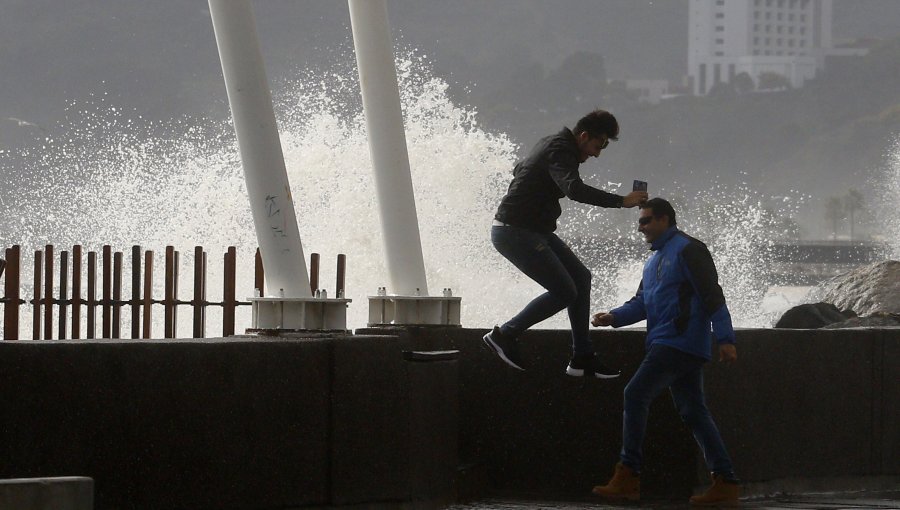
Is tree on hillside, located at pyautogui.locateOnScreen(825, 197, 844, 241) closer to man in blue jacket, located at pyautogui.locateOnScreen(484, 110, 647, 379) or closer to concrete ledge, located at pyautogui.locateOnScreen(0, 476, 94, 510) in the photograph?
man in blue jacket, located at pyautogui.locateOnScreen(484, 110, 647, 379)

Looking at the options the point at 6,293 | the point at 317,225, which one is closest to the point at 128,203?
the point at 317,225

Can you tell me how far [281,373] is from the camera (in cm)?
629

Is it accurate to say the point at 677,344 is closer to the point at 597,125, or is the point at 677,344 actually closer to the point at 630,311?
the point at 630,311

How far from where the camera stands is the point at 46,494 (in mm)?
3990

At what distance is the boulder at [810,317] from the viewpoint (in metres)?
12.4

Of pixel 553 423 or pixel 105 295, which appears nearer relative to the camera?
pixel 553 423

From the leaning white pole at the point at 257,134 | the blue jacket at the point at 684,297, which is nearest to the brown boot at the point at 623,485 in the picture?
the blue jacket at the point at 684,297

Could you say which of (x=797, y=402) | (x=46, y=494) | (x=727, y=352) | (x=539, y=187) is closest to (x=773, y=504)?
(x=797, y=402)

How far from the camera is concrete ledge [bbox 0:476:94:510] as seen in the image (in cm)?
392

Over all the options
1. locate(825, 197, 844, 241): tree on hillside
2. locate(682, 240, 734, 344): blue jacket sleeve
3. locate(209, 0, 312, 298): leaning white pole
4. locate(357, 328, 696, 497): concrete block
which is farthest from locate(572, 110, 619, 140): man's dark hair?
locate(825, 197, 844, 241): tree on hillside

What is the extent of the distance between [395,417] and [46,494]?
110 inches

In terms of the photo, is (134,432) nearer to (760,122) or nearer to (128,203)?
(128,203)

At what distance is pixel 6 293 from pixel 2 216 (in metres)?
171

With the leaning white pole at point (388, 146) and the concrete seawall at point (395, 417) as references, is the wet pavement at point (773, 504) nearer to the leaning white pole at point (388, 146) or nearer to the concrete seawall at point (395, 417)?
the concrete seawall at point (395, 417)
